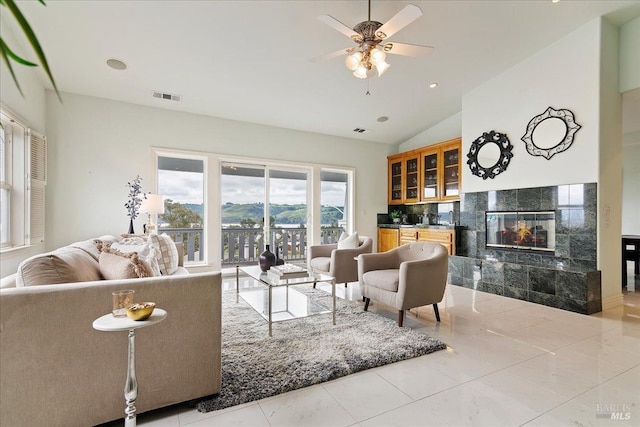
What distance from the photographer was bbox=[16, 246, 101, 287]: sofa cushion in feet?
5.13

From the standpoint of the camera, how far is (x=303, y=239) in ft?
21.6

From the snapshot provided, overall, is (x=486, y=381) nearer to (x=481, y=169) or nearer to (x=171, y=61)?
(x=481, y=169)

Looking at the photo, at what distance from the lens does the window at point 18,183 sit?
345cm

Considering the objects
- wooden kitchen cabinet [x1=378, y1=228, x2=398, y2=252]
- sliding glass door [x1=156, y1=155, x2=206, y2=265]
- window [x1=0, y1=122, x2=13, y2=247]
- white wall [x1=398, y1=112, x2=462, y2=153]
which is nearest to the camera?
window [x1=0, y1=122, x2=13, y2=247]

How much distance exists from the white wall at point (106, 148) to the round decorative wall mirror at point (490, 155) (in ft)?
12.1

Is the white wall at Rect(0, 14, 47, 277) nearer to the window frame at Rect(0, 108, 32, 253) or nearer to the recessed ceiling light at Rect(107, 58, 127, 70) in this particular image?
the window frame at Rect(0, 108, 32, 253)

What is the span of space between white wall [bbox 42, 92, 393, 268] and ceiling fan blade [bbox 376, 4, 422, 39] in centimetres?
361

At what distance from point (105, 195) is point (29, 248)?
1.16 m

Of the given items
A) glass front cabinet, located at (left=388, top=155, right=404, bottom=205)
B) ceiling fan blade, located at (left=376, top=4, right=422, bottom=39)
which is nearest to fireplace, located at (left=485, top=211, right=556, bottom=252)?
glass front cabinet, located at (left=388, top=155, right=404, bottom=205)

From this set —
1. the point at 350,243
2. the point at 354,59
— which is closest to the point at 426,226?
the point at 350,243

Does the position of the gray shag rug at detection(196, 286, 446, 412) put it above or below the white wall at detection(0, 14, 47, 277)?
below

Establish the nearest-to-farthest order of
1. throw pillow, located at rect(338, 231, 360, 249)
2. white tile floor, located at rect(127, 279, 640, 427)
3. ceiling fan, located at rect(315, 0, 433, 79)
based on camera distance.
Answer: white tile floor, located at rect(127, 279, 640, 427) → ceiling fan, located at rect(315, 0, 433, 79) → throw pillow, located at rect(338, 231, 360, 249)

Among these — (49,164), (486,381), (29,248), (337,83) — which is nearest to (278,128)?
(337,83)

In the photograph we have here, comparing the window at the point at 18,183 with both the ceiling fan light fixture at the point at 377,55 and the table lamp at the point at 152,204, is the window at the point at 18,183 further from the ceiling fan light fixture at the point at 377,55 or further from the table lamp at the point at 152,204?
the ceiling fan light fixture at the point at 377,55
